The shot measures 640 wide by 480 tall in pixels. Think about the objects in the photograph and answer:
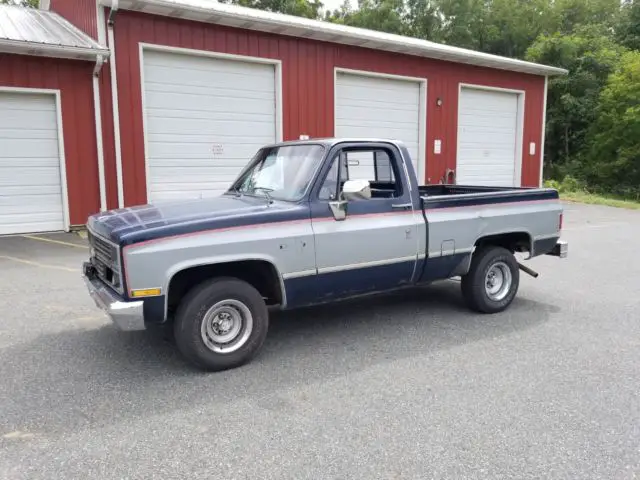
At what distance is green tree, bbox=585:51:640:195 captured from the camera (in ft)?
92.0

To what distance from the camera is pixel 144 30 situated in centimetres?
1131

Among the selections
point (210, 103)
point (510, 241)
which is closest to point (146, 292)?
point (510, 241)

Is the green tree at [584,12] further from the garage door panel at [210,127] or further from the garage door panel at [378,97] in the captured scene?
the garage door panel at [210,127]

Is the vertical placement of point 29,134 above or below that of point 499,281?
above

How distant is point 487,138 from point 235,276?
15309mm

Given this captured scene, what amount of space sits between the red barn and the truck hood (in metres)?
6.94

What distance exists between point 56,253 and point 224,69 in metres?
5.65

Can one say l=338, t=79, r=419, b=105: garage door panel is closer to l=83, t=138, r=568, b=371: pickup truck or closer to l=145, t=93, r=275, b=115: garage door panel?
l=145, t=93, r=275, b=115: garage door panel

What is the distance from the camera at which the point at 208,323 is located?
441 centimetres

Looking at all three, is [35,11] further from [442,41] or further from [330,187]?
[442,41]

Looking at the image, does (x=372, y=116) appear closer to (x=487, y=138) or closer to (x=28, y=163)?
(x=487, y=138)

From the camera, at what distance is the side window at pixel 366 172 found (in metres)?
5.04

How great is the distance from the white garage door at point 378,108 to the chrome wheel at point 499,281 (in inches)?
356

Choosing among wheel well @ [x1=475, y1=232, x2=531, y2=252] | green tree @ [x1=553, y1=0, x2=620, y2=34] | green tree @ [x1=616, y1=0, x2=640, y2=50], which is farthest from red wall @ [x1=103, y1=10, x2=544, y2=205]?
green tree @ [x1=553, y1=0, x2=620, y2=34]
